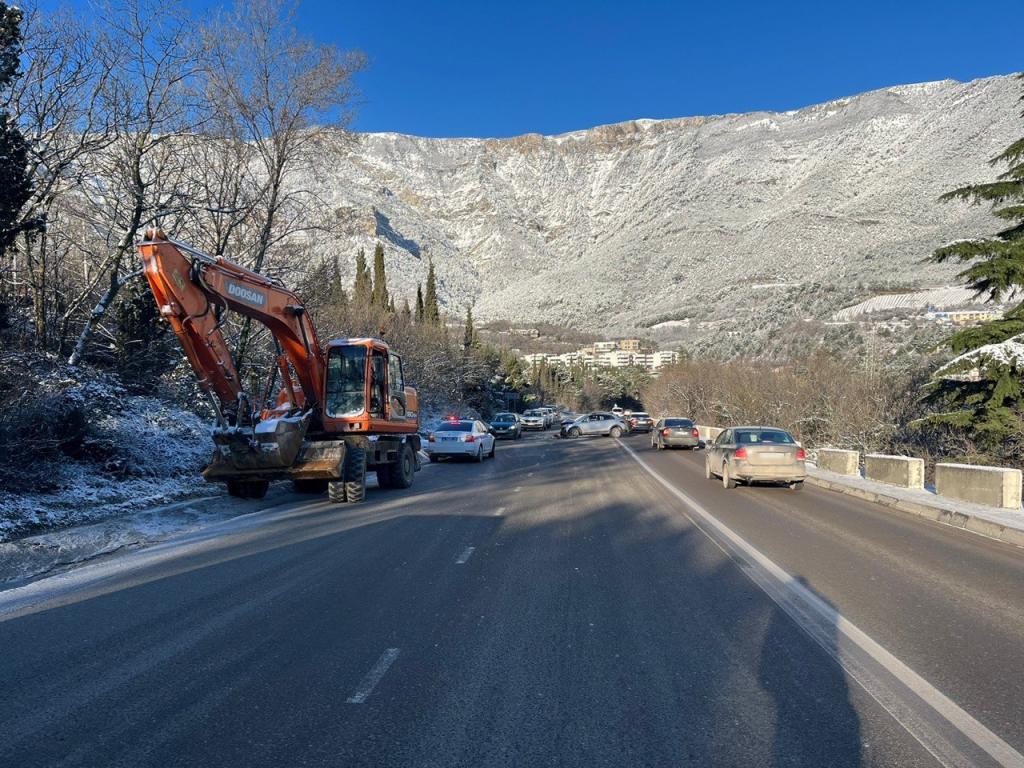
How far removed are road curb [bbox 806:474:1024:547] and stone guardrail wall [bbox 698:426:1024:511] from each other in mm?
890

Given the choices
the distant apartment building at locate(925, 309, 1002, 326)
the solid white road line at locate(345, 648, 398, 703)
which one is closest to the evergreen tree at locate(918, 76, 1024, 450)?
the solid white road line at locate(345, 648, 398, 703)

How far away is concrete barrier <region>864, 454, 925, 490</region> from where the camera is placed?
16.1m

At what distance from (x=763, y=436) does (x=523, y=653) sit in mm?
13273

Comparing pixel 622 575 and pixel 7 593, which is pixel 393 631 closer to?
pixel 622 575

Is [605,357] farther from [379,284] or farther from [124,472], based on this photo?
[124,472]

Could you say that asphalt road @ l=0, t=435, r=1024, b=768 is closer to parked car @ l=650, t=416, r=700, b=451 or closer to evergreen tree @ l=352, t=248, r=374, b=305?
parked car @ l=650, t=416, r=700, b=451

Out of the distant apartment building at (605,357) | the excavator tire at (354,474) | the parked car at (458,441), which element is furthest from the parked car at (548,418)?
the distant apartment building at (605,357)

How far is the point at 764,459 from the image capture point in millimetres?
16781

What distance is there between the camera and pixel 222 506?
46.2 ft

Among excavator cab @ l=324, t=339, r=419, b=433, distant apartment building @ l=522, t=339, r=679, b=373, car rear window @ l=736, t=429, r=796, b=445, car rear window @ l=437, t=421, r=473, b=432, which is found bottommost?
car rear window @ l=437, t=421, r=473, b=432

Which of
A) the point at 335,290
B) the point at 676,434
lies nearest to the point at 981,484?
the point at 676,434

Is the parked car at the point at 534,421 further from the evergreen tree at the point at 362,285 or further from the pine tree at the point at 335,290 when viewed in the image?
the pine tree at the point at 335,290

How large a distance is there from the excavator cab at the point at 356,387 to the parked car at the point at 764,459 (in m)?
7.80

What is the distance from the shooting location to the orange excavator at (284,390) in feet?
38.3
